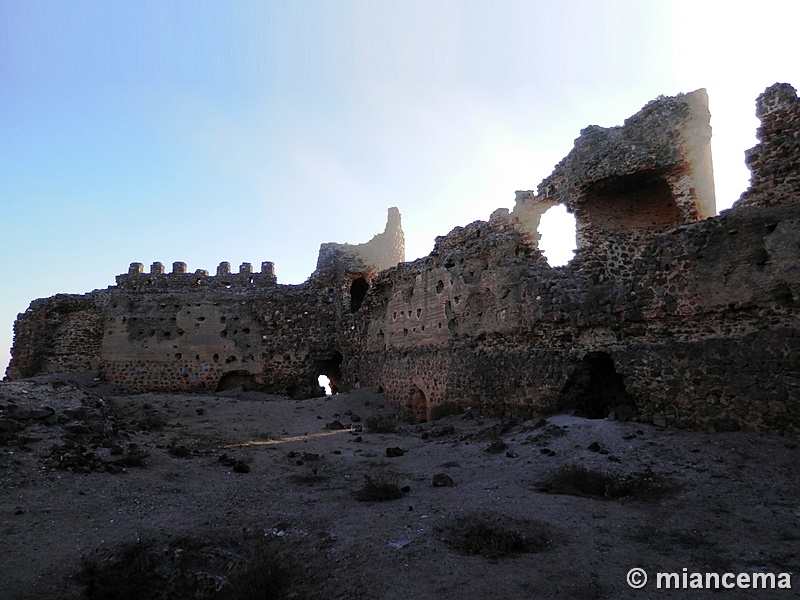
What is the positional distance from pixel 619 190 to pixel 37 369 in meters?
21.5

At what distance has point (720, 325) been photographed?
835 centimetres

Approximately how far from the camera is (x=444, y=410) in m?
13.7

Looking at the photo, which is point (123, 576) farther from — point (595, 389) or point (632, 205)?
point (632, 205)

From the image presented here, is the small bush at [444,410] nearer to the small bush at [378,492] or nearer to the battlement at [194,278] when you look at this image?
the small bush at [378,492]

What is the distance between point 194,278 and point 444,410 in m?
12.8

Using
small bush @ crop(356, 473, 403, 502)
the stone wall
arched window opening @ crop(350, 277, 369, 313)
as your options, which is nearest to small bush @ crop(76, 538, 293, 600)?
small bush @ crop(356, 473, 403, 502)

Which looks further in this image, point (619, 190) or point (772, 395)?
point (619, 190)

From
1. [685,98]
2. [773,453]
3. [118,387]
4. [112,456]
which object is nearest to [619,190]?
[685,98]

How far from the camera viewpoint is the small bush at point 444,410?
44.0 ft

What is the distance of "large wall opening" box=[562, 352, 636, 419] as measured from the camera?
10.6 metres

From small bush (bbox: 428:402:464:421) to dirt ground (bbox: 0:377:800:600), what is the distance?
3.02 metres

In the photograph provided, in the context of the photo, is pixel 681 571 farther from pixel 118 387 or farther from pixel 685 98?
pixel 118 387

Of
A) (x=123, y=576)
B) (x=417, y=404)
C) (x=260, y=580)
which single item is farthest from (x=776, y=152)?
(x=123, y=576)

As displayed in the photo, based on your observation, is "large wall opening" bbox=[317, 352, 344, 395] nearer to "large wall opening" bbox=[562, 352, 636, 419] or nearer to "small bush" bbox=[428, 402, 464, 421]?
"small bush" bbox=[428, 402, 464, 421]
